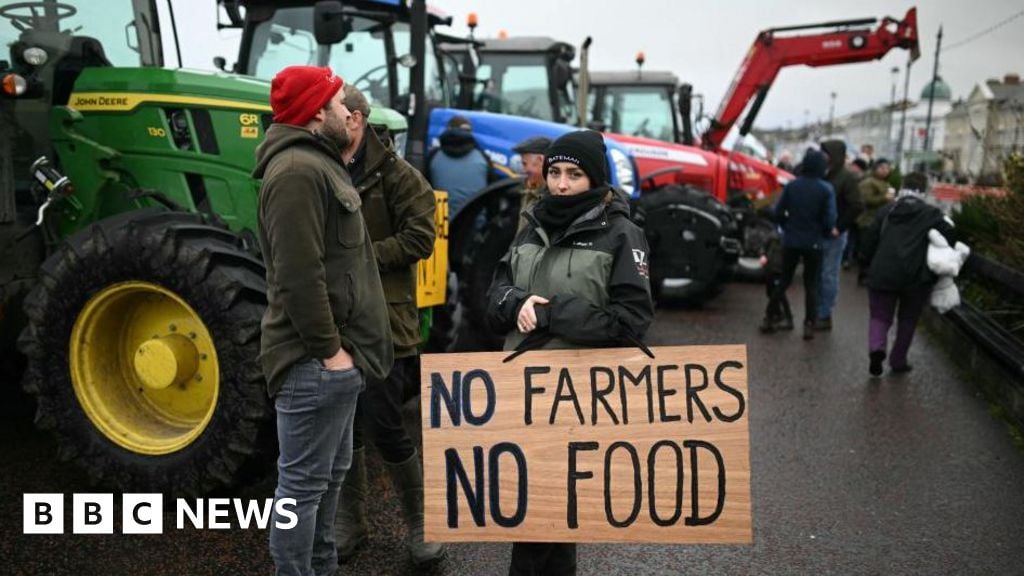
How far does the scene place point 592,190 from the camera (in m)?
2.98

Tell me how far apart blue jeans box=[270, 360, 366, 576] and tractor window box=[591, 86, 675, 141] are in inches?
444

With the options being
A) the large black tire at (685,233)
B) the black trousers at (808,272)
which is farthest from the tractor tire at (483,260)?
the black trousers at (808,272)

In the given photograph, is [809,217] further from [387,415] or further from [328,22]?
[387,415]

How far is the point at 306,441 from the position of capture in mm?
2795

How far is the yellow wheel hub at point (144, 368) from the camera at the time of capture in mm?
4117

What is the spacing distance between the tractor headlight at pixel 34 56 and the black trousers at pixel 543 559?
143 inches

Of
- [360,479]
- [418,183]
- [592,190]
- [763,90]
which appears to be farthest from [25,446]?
[763,90]

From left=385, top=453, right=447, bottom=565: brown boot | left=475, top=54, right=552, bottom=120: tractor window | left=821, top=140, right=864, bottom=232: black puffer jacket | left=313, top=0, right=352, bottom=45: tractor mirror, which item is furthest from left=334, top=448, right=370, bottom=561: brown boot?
left=821, top=140, right=864, bottom=232: black puffer jacket

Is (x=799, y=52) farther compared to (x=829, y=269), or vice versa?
(x=799, y=52)

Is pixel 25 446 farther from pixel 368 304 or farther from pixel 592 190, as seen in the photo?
pixel 592 190

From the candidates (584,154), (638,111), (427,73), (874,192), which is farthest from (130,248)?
(874,192)

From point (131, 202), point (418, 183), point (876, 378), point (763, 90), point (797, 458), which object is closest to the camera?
point (418, 183)

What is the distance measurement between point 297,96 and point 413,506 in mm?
1849

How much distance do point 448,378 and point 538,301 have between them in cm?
39
